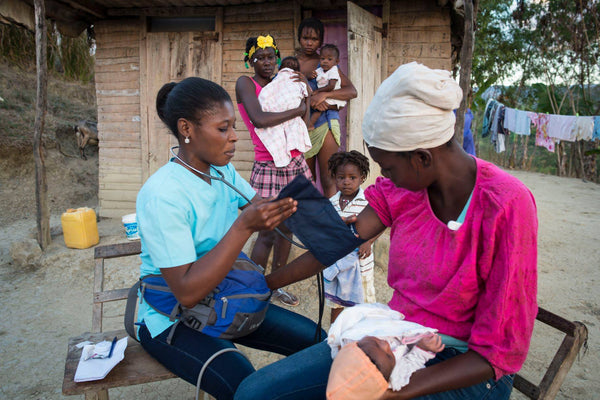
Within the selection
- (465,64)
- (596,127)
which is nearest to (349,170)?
(465,64)

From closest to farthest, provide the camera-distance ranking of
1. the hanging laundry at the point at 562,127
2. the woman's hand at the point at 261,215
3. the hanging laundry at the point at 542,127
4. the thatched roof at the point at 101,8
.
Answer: the woman's hand at the point at 261,215, the thatched roof at the point at 101,8, the hanging laundry at the point at 562,127, the hanging laundry at the point at 542,127

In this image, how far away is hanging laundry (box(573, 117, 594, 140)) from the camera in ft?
34.7

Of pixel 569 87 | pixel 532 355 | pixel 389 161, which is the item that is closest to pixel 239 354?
pixel 389 161

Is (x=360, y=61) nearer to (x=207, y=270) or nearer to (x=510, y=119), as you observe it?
(x=207, y=270)

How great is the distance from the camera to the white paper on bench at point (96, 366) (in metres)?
1.67

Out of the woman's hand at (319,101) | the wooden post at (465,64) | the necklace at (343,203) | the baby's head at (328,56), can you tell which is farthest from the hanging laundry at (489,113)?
the necklace at (343,203)

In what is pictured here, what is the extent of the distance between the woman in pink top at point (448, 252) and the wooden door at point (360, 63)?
10.8ft

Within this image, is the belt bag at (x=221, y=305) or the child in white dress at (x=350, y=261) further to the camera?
the child in white dress at (x=350, y=261)

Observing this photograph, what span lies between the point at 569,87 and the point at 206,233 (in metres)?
16.5

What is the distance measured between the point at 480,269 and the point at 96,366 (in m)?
1.65

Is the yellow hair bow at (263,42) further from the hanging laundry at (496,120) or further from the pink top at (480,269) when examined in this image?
the hanging laundry at (496,120)

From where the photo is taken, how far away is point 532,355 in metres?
3.25

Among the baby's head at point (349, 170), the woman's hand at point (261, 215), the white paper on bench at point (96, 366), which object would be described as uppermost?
the baby's head at point (349, 170)

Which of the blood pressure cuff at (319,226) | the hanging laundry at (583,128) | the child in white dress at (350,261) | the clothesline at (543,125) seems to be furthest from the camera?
the clothesline at (543,125)
